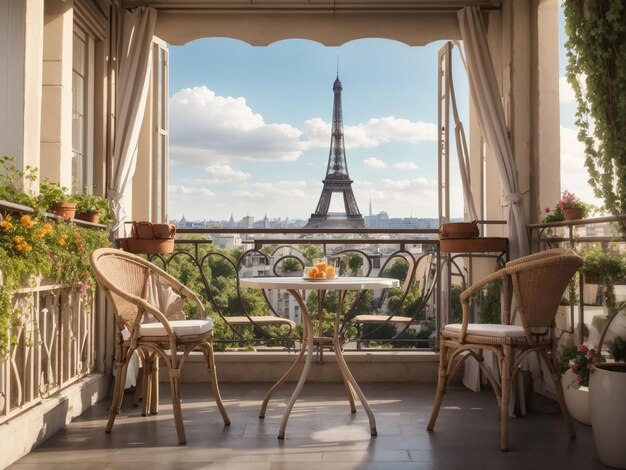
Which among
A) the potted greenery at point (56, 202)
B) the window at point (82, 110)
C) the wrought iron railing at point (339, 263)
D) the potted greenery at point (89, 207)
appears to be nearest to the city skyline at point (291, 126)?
the wrought iron railing at point (339, 263)

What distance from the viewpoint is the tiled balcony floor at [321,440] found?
8.28ft

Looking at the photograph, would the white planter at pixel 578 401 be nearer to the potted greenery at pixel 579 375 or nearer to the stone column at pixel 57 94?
the potted greenery at pixel 579 375

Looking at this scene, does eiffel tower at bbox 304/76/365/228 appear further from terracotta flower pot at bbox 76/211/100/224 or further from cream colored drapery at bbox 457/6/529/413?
terracotta flower pot at bbox 76/211/100/224

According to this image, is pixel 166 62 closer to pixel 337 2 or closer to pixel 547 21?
pixel 337 2

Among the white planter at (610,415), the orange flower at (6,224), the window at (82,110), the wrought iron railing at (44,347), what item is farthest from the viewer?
the window at (82,110)

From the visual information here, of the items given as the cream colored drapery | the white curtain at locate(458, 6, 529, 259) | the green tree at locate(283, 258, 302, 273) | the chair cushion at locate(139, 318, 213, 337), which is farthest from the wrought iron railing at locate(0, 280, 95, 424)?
the white curtain at locate(458, 6, 529, 259)

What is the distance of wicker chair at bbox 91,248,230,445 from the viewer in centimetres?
286

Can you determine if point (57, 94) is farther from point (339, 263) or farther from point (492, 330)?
point (492, 330)

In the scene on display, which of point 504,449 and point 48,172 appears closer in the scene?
point 504,449

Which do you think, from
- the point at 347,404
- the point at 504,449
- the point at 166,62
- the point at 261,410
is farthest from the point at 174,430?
the point at 166,62

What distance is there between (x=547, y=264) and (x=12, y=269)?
2035mm

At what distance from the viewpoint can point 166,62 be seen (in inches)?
184

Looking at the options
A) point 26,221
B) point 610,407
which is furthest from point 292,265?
point 610,407

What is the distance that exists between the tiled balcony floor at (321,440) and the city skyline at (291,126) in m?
23.7
